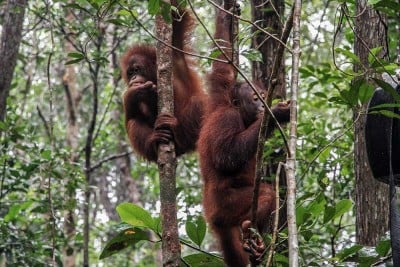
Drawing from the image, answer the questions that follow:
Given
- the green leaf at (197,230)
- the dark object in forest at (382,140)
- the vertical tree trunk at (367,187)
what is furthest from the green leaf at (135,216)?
the vertical tree trunk at (367,187)

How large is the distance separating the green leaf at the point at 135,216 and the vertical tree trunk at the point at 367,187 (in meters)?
1.78

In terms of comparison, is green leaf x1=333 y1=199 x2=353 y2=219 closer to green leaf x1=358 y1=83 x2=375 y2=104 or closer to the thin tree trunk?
green leaf x1=358 y1=83 x2=375 y2=104

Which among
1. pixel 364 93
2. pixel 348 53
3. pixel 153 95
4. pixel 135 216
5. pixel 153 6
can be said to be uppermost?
pixel 153 95

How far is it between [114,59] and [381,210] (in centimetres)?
599

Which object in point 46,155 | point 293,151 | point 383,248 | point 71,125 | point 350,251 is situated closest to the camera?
point 293,151

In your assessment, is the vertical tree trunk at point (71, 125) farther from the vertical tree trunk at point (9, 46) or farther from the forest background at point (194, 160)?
the vertical tree trunk at point (9, 46)

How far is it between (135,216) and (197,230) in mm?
385

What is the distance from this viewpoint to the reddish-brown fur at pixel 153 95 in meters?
5.44

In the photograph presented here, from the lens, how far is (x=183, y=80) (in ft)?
19.3

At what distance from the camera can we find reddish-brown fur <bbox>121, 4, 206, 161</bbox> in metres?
5.44

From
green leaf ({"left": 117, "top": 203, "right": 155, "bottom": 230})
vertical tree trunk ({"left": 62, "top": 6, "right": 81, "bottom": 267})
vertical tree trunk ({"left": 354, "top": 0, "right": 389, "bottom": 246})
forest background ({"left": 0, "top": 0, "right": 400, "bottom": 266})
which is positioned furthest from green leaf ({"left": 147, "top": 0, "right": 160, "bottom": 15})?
vertical tree trunk ({"left": 62, "top": 6, "right": 81, "bottom": 267})

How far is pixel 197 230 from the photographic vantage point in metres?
3.70

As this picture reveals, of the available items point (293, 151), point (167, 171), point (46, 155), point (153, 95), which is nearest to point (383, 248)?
→ point (293, 151)

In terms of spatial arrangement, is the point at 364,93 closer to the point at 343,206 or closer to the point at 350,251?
the point at 343,206
